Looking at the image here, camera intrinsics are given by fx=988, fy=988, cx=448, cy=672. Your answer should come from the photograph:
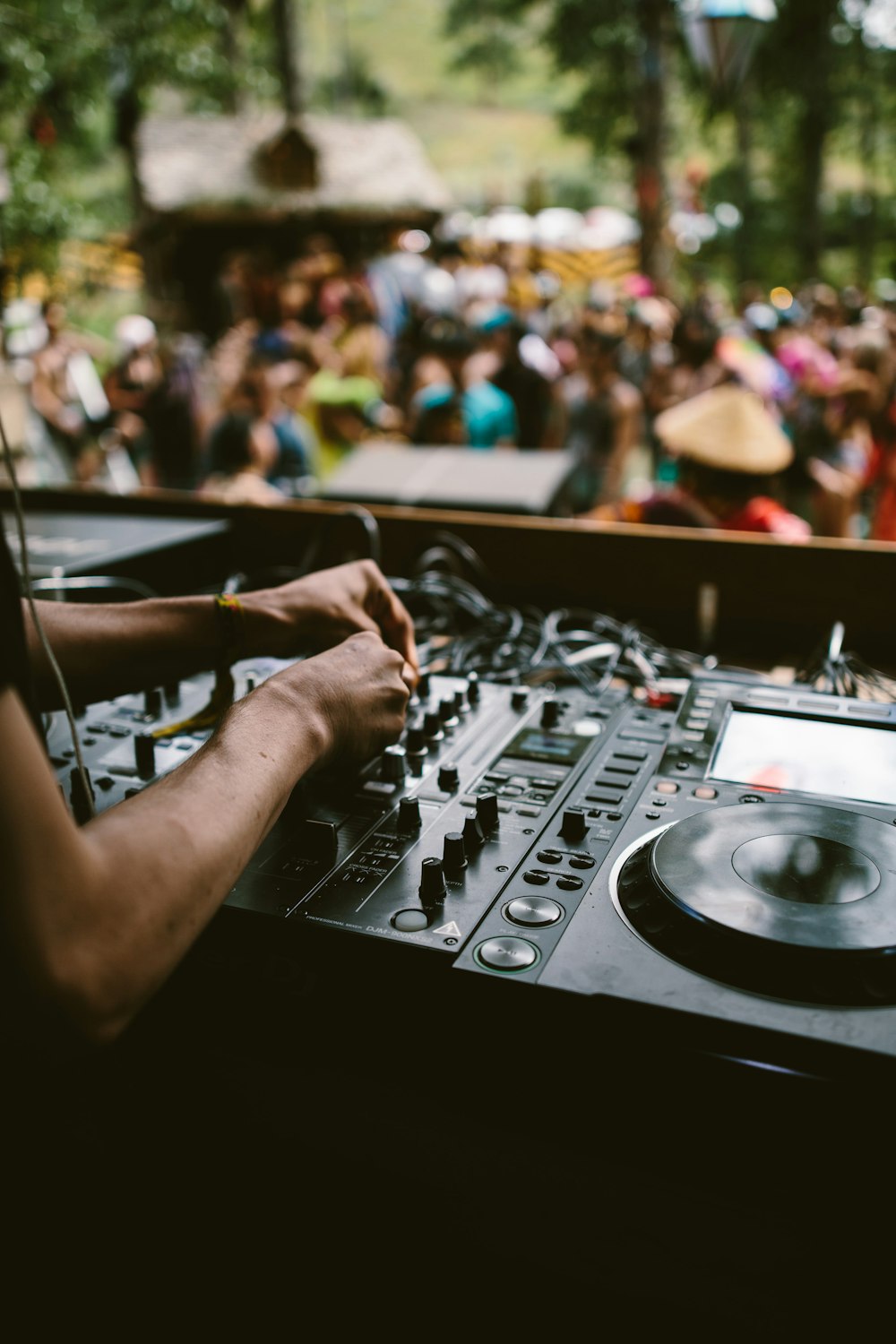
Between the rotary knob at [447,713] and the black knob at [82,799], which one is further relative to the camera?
the rotary knob at [447,713]

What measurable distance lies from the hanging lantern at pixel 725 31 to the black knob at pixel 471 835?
655 cm

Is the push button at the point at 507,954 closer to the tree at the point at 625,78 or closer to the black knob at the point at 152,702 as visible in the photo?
the black knob at the point at 152,702

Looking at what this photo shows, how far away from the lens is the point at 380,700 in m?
0.88

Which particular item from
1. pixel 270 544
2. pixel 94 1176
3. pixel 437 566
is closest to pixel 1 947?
pixel 94 1176

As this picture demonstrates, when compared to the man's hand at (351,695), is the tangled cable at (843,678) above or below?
below

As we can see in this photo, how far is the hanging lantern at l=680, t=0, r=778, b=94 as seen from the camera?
581 cm

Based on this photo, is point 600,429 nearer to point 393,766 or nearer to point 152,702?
point 152,702

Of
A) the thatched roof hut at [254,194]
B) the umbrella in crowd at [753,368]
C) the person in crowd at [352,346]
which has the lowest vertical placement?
the umbrella in crowd at [753,368]

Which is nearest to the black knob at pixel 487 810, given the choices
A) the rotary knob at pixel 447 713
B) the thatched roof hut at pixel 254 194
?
the rotary knob at pixel 447 713

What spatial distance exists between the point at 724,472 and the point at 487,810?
2213mm

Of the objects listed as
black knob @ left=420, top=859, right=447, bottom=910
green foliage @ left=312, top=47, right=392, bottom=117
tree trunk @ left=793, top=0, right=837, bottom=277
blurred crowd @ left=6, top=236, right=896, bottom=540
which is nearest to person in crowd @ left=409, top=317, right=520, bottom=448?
blurred crowd @ left=6, top=236, right=896, bottom=540

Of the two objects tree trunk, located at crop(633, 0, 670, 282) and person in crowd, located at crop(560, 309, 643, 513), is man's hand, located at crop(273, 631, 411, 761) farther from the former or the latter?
tree trunk, located at crop(633, 0, 670, 282)

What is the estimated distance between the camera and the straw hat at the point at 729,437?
109 inches

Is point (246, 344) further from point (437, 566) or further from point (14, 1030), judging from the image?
point (14, 1030)
